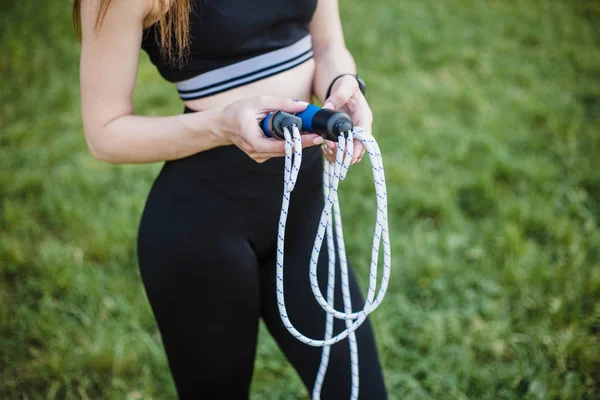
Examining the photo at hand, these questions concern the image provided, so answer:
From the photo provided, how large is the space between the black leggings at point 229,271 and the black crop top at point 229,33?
0.19 metres

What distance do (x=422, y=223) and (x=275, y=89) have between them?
1.72 metres

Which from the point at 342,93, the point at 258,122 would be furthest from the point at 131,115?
the point at 342,93

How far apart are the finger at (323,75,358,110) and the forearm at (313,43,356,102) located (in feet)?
0.33

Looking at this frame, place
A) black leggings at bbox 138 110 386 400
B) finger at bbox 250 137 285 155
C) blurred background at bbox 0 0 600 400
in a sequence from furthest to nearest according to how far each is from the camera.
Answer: blurred background at bbox 0 0 600 400, black leggings at bbox 138 110 386 400, finger at bbox 250 137 285 155

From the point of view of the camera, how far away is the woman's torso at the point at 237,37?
1.07 meters

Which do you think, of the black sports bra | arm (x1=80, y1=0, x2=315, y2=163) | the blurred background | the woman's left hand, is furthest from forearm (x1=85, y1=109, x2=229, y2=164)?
the blurred background

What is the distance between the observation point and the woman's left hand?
1.08 m

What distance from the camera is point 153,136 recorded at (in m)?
1.13

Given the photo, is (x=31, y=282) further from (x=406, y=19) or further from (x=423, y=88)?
(x=406, y=19)

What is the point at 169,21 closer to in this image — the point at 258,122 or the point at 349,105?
the point at 258,122

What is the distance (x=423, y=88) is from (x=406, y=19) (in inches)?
50.2

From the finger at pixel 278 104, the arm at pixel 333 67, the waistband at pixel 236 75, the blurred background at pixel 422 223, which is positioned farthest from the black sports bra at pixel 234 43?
the blurred background at pixel 422 223

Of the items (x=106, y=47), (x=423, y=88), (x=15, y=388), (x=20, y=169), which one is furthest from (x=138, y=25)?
(x=423, y=88)

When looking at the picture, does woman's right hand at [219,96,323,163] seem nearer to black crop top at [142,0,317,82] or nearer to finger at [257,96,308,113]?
finger at [257,96,308,113]
